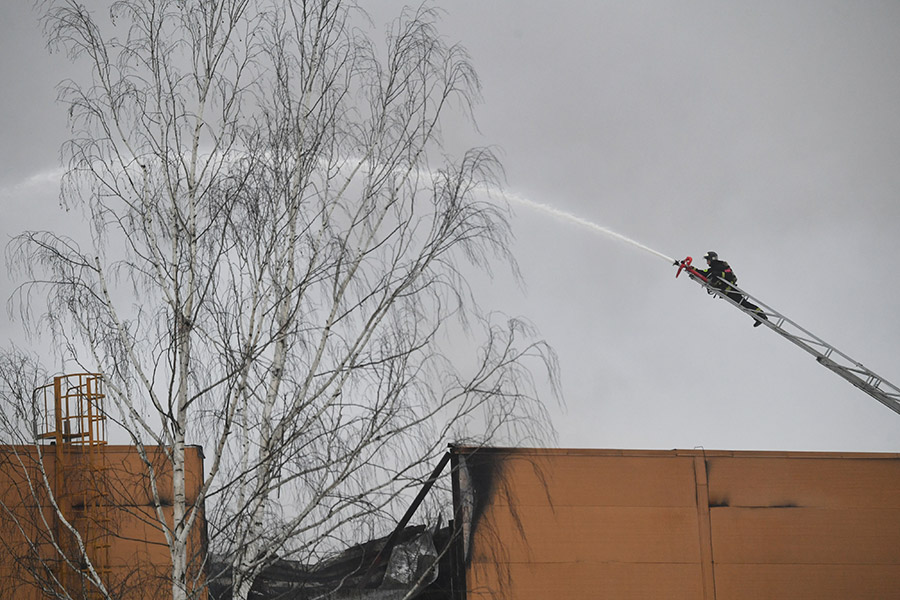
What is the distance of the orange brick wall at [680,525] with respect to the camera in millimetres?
15641

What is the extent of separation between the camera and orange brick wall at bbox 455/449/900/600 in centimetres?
1564

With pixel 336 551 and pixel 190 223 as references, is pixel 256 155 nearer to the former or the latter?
pixel 190 223

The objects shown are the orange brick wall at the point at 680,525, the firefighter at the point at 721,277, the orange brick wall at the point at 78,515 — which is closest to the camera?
the orange brick wall at the point at 78,515

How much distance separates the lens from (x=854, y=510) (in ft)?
56.7

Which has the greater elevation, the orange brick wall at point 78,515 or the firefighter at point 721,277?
the firefighter at point 721,277

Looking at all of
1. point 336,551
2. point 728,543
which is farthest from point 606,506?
point 336,551

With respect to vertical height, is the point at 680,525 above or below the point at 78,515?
below

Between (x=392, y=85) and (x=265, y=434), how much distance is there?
456 cm

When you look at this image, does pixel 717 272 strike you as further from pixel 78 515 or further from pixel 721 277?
pixel 78 515

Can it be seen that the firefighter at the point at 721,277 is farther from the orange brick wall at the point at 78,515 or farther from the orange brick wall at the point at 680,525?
the orange brick wall at the point at 78,515

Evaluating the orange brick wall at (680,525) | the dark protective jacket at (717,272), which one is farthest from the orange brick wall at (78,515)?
the dark protective jacket at (717,272)

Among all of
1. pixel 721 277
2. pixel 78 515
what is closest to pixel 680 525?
pixel 721 277

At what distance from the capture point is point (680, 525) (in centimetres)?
1655

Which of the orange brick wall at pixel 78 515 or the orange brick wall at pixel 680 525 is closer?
the orange brick wall at pixel 78 515
